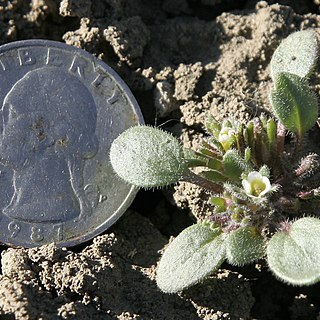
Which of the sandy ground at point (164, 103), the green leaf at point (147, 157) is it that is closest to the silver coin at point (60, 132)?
the sandy ground at point (164, 103)

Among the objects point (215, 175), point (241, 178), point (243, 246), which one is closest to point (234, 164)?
point (241, 178)

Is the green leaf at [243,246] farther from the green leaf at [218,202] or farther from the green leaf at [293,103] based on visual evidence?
the green leaf at [293,103]

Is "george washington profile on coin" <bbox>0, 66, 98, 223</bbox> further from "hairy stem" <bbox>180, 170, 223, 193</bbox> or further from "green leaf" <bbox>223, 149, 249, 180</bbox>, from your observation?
"green leaf" <bbox>223, 149, 249, 180</bbox>

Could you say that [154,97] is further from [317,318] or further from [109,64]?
[317,318]

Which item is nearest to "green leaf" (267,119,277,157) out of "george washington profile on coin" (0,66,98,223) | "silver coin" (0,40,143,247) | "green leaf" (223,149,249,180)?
"green leaf" (223,149,249,180)

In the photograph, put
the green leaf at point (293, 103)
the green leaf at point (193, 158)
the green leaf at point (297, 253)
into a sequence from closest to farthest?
the green leaf at point (297, 253) < the green leaf at point (293, 103) < the green leaf at point (193, 158)
